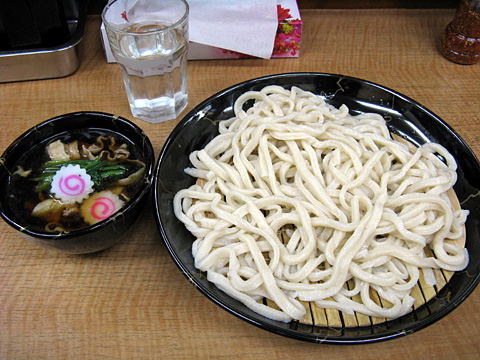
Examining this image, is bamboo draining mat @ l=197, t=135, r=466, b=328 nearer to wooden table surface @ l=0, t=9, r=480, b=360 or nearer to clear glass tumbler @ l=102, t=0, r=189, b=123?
wooden table surface @ l=0, t=9, r=480, b=360

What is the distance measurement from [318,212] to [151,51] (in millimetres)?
887

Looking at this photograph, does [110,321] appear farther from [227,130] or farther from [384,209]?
[384,209]

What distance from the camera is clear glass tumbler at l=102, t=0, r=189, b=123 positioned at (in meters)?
1.53

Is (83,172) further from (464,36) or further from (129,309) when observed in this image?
(464,36)

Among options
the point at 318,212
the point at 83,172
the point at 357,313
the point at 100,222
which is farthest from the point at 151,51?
the point at 357,313

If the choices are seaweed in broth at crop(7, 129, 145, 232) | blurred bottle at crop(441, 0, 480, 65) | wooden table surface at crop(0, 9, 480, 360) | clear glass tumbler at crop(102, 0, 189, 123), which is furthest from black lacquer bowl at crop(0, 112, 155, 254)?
blurred bottle at crop(441, 0, 480, 65)

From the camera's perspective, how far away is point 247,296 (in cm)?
112

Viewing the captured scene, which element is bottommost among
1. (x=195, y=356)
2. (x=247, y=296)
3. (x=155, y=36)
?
(x=195, y=356)

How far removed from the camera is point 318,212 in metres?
1.28

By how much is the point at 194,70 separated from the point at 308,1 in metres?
0.83

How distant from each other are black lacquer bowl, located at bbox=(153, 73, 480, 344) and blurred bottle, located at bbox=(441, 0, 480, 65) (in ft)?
2.16

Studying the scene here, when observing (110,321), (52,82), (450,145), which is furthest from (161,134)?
(450,145)

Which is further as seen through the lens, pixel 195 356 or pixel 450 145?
pixel 450 145

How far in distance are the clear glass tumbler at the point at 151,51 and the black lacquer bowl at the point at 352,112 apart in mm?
223
